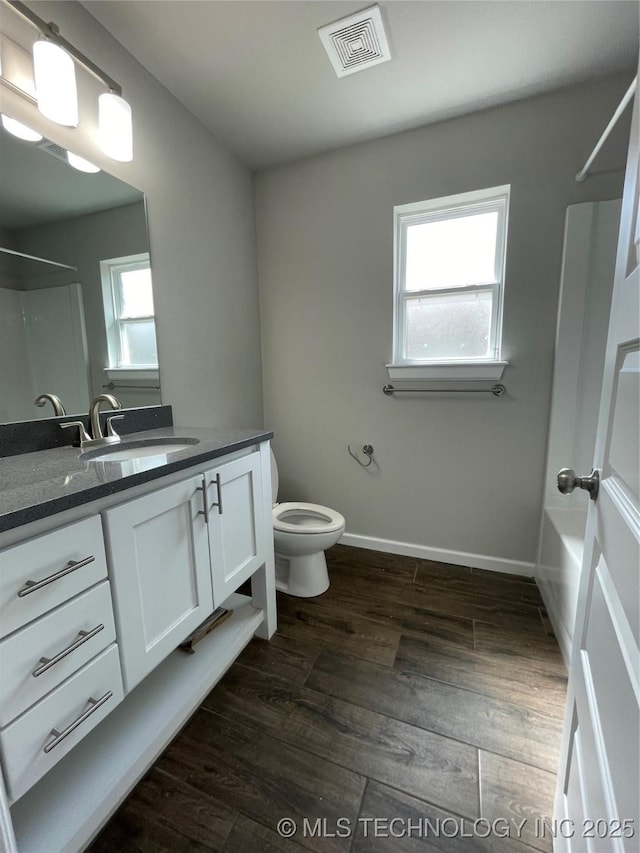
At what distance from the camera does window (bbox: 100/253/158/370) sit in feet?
4.57

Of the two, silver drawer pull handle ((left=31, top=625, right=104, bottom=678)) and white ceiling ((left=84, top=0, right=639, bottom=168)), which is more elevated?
white ceiling ((left=84, top=0, right=639, bottom=168))

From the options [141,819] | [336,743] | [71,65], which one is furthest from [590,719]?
[71,65]

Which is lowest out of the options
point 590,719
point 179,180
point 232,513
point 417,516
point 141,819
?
point 141,819

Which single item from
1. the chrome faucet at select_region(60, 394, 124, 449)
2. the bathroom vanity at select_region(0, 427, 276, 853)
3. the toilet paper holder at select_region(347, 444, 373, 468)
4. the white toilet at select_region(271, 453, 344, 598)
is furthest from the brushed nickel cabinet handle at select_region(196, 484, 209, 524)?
the toilet paper holder at select_region(347, 444, 373, 468)

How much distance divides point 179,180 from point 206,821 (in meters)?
2.36

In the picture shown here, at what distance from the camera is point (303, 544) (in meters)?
1.65

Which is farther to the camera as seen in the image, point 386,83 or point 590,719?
point 386,83

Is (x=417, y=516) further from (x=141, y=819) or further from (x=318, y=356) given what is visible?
(x=141, y=819)

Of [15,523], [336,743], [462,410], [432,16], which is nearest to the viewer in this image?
[15,523]

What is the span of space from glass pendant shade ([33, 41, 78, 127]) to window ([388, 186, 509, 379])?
4.84ft

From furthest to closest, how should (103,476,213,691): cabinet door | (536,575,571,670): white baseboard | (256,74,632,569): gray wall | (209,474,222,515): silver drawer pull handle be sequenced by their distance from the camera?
(256,74,632,569): gray wall
(536,575,571,670): white baseboard
(209,474,222,515): silver drawer pull handle
(103,476,213,691): cabinet door

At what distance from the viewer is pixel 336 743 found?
1063mm

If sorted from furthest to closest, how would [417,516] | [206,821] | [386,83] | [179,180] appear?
[417,516] < [179,180] < [386,83] < [206,821]

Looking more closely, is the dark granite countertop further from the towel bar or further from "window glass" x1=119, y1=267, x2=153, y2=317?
the towel bar
